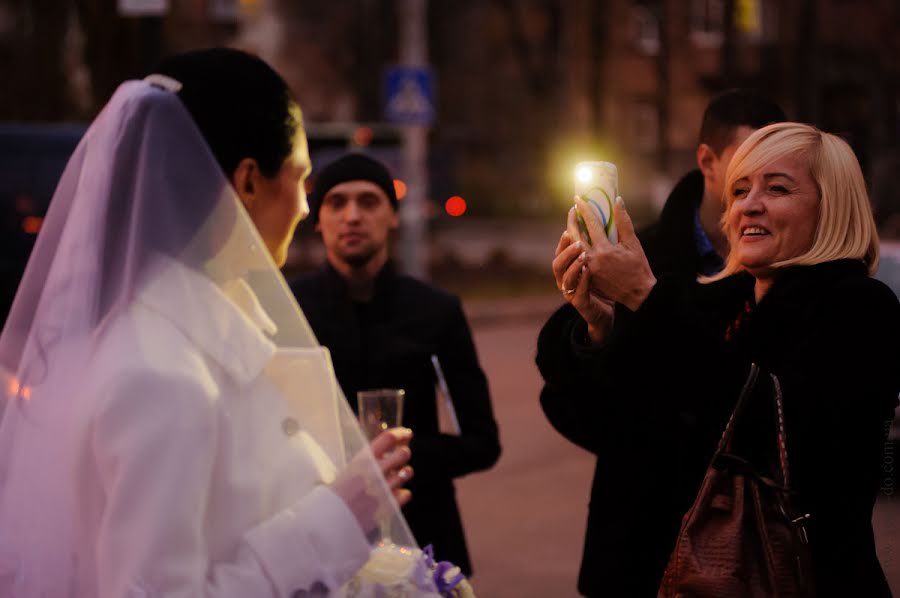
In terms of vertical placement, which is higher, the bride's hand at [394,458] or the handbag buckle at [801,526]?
the bride's hand at [394,458]

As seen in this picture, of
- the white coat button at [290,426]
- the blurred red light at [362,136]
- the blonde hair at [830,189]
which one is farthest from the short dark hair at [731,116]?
the blurred red light at [362,136]

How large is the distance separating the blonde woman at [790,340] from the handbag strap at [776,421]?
17 millimetres

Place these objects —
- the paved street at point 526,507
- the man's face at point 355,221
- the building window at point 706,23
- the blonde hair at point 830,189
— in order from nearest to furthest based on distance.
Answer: the blonde hair at point 830,189 < the man's face at point 355,221 < the paved street at point 526,507 < the building window at point 706,23

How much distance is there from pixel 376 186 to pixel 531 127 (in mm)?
40018

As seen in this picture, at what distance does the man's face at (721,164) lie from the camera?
12.2ft

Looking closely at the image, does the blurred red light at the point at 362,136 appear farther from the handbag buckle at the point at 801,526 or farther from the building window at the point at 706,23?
the building window at the point at 706,23

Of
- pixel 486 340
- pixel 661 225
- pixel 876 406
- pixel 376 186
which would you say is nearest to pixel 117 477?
pixel 876 406

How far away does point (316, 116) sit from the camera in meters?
44.8

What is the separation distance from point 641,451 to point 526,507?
495 centimetres

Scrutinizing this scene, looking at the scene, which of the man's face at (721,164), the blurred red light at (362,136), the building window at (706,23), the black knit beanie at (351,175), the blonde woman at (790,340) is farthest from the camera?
the building window at (706,23)

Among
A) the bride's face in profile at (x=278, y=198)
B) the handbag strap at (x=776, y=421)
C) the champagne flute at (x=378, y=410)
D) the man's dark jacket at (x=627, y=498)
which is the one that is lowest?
the man's dark jacket at (x=627, y=498)

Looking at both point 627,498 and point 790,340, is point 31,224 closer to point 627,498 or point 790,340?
point 627,498

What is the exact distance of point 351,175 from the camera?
4344mm

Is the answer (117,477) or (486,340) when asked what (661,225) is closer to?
(117,477)
